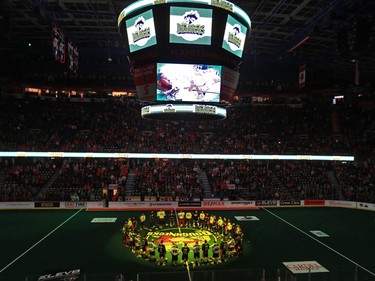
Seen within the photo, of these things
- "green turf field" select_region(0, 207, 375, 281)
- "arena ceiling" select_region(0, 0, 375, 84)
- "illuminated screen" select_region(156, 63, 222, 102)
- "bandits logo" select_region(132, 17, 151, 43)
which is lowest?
"green turf field" select_region(0, 207, 375, 281)

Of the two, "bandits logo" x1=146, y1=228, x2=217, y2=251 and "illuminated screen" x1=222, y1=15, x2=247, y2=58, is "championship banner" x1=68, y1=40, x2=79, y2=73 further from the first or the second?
"bandits logo" x1=146, y1=228, x2=217, y2=251

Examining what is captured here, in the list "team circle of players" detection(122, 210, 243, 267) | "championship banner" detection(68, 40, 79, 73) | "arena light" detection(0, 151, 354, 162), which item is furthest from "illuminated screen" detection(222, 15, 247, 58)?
"arena light" detection(0, 151, 354, 162)

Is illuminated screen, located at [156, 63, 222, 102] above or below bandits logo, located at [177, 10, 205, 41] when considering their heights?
below

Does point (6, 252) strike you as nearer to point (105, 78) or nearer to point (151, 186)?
point (151, 186)

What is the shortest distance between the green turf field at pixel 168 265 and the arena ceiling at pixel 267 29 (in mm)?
10396

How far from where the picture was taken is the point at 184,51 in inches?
544

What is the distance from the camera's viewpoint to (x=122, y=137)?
34.3 meters

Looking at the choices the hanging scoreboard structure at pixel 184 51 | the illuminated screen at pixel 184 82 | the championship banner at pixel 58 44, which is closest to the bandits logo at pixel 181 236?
the hanging scoreboard structure at pixel 184 51

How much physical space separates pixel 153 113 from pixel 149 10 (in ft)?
14.2

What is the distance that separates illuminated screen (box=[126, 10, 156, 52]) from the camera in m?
13.5

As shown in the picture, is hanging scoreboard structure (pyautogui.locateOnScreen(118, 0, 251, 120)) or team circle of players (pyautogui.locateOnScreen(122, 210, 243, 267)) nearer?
hanging scoreboard structure (pyautogui.locateOnScreen(118, 0, 251, 120))

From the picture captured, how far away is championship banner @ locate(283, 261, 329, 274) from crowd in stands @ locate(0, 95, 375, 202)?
14966 millimetres

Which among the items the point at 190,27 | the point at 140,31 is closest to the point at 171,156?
the point at 140,31

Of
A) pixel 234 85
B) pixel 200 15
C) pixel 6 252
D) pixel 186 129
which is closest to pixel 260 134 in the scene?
pixel 186 129
